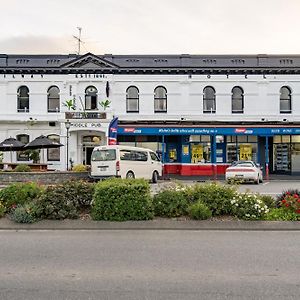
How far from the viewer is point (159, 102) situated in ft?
105

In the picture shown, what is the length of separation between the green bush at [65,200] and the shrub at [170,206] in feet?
5.32

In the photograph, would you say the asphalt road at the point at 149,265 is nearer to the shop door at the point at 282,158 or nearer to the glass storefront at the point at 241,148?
the glass storefront at the point at 241,148

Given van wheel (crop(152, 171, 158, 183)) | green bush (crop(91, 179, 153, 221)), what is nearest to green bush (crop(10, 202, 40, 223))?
green bush (crop(91, 179, 153, 221))

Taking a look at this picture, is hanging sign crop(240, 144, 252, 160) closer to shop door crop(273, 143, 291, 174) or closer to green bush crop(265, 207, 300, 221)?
shop door crop(273, 143, 291, 174)

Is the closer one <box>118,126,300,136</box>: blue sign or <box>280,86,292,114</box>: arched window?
<box>118,126,300,136</box>: blue sign

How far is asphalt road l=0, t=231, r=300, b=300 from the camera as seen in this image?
4.98m

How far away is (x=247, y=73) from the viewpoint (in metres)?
31.7

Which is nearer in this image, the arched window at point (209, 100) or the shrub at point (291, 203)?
the shrub at point (291, 203)

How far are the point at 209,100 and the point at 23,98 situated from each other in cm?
1471

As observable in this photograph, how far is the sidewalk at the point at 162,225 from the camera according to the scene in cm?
898

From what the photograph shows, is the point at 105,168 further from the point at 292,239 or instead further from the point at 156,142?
the point at 292,239

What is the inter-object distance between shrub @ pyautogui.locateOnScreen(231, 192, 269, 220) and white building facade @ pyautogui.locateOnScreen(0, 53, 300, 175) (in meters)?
21.6

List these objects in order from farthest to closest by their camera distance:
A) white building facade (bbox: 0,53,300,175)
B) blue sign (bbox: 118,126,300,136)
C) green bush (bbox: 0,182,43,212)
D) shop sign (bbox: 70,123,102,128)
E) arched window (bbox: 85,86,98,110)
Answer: arched window (bbox: 85,86,98,110) → white building facade (bbox: 0,53,300,175) → shop sign (bbox: 70,123,102,128) → blue sign (bbox: 118,126,300,136) → green bush (bbox: 0,182,43,212)

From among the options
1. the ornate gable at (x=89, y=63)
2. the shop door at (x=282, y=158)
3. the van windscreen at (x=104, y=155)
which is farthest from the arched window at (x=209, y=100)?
the van windscreen at (x=104, y=155)
